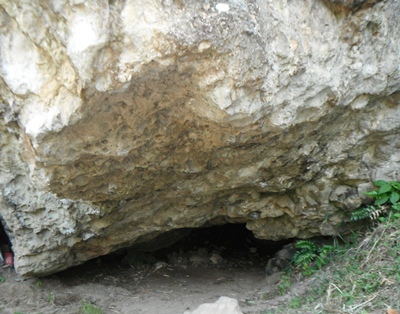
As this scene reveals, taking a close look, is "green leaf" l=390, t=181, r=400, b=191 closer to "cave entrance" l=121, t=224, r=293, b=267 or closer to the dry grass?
the dry grass

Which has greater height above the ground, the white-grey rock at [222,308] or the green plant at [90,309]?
the white-grey rock at [222,308]

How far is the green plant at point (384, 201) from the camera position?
126 inches

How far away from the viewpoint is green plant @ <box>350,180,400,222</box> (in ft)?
10.5

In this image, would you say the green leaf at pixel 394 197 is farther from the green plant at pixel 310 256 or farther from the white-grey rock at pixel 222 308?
the white-grey rock at pixel 222 308

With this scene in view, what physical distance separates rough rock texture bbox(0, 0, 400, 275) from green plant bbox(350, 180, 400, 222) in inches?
3.3

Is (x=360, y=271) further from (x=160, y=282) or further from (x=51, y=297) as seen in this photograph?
(x=51, y=297)

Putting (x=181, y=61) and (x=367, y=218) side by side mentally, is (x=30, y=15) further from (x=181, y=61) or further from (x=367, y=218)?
(x=367, y=218)

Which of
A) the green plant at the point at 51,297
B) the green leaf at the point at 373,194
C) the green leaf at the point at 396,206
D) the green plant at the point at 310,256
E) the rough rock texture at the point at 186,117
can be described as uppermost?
the rough rock texture at the point at 186,117

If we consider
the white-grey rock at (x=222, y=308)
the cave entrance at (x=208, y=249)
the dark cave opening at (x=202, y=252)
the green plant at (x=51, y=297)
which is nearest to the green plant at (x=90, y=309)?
the green plant at (x=51, y=297)

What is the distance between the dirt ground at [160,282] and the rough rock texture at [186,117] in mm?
253

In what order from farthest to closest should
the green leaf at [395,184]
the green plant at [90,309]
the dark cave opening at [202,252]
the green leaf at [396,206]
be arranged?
the dark cave opening at [202,252] → the green plant at [90,309] → the green leaf at [395,184] → the green leaf at [396,206]

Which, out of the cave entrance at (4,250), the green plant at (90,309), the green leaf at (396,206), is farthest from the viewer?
the cave entrance at (4,250)

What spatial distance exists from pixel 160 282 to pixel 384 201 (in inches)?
83.9

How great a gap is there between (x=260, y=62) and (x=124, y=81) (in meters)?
0.71
